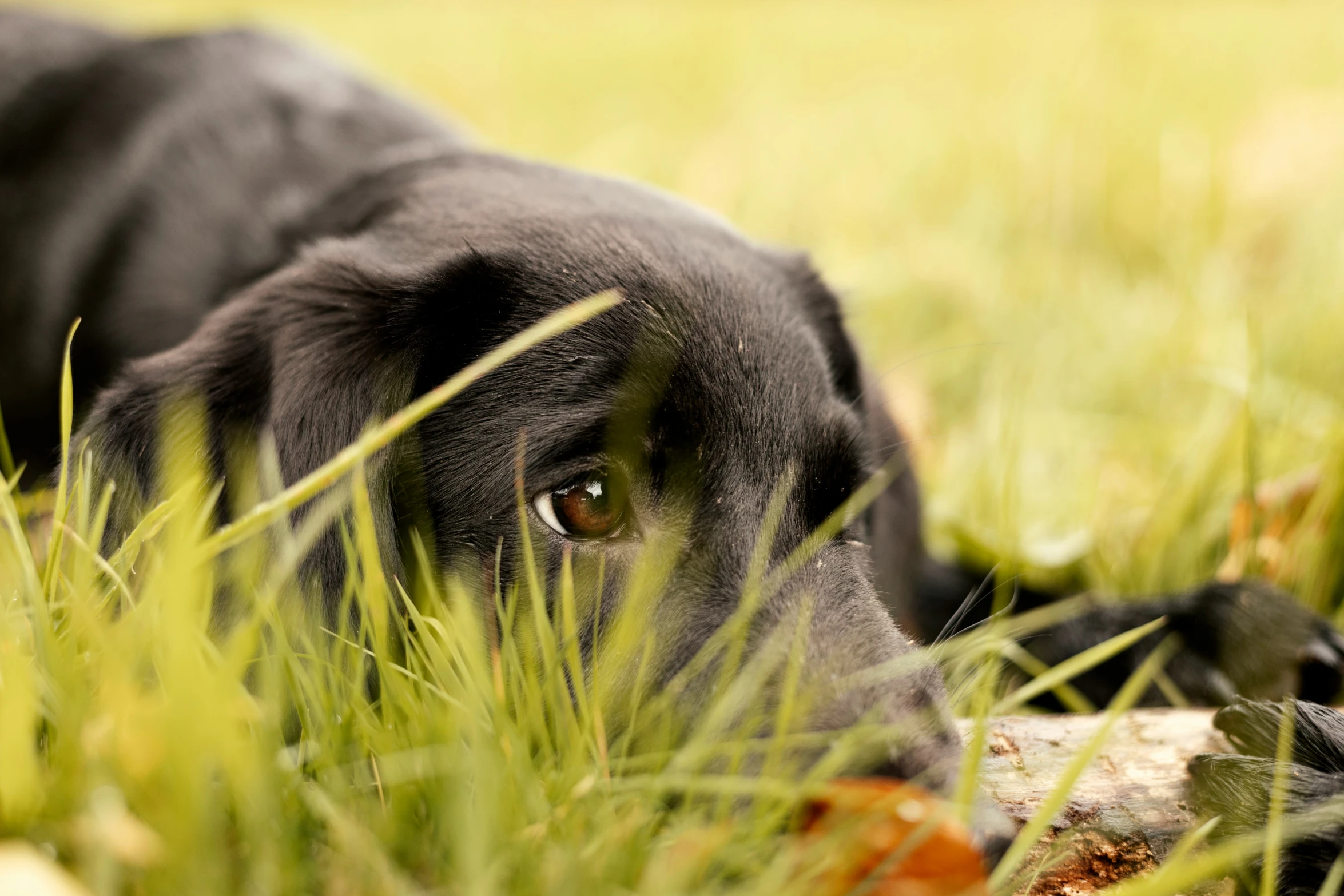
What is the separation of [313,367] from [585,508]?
0.41 meters

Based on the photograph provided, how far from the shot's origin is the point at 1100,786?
1332mm

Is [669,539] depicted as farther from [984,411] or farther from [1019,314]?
[1019,314]

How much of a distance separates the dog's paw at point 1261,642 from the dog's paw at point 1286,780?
547 mm

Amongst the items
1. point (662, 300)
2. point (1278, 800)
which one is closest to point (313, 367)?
point (662, 300)

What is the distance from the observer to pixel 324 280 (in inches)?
64.1

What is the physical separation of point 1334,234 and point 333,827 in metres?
3.55

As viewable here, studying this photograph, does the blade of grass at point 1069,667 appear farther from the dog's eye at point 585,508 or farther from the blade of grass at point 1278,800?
the dog's eye at point 585,508

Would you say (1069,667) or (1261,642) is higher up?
(1069,667)

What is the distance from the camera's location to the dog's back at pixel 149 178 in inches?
98.7

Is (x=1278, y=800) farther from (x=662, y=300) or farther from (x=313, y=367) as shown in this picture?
(x=313, y=367)

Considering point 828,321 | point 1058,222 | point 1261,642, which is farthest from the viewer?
point 1058,222

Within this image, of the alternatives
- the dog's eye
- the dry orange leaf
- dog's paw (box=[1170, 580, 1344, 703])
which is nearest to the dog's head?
the dog's eye

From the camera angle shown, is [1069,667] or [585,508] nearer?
[1069,667]

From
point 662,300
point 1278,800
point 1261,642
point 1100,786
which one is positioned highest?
point 662,300
